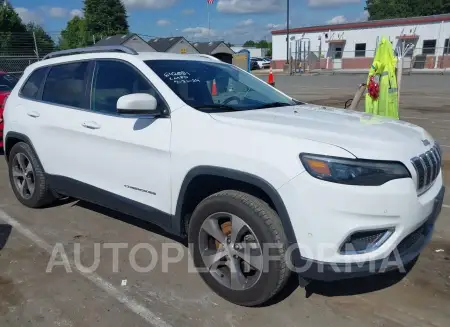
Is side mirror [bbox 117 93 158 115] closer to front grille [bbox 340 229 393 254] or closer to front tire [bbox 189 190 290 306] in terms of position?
front tire [bbox 189 190 290 306]

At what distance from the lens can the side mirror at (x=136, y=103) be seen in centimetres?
310

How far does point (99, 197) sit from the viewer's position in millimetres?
3891

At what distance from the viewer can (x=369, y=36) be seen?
42.1 meters

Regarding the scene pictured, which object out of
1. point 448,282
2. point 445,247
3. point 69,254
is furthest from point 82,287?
point 445,247

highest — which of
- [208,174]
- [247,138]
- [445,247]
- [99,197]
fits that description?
[247,138]

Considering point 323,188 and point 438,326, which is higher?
point 323,188

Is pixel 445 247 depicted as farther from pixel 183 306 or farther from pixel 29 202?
pixel 29 202

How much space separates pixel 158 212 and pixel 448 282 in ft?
7.59

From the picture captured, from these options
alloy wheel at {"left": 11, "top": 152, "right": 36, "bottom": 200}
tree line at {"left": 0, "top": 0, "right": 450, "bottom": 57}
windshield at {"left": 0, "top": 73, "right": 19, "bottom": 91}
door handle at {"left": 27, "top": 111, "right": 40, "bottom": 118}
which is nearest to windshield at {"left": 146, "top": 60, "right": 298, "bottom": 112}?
door handle at {"left": 27, "top": 111, "right": 40, "bottom": 118}

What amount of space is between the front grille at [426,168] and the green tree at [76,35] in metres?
47.0

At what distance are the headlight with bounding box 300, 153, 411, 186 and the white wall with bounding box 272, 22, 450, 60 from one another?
39817 millimetres

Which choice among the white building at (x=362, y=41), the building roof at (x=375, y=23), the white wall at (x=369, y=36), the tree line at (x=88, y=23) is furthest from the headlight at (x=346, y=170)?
the tree line at (x=88, y=23)

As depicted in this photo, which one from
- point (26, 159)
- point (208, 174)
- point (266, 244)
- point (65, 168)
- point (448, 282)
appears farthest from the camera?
point (26, 159)

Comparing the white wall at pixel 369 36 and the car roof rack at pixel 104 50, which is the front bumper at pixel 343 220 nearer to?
the car roof rack at pixel 104 50
